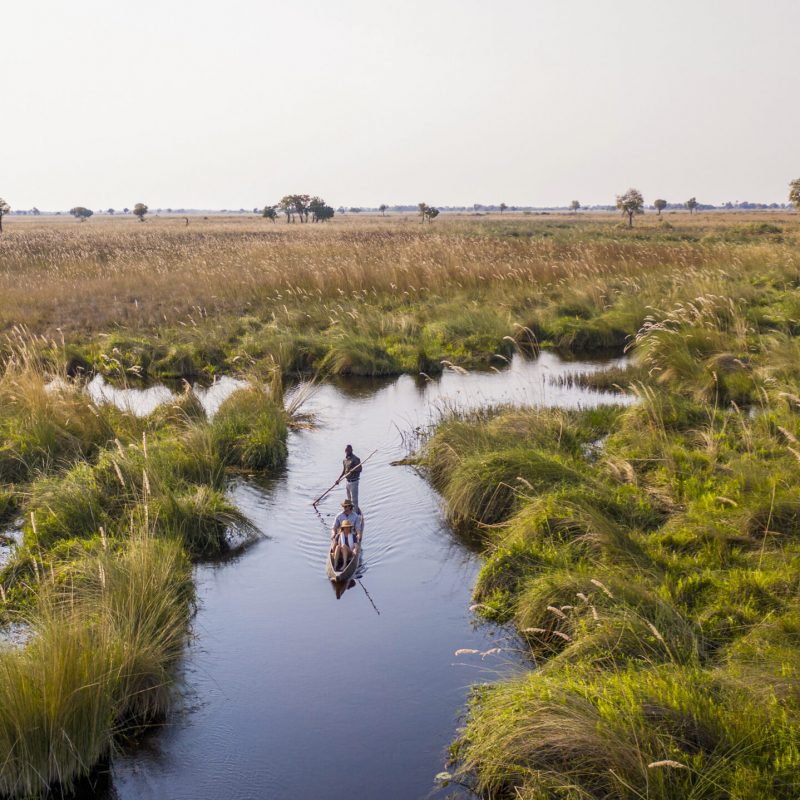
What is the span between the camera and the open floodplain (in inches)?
184

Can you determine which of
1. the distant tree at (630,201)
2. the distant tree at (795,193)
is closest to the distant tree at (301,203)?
the distant tree at (630,201)

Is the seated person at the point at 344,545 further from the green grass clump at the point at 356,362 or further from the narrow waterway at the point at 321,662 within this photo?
the green grass clump at the point at 356,362

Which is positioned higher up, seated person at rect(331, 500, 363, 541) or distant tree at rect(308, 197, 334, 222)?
distant tree at rect(308, 197, 334, 222)

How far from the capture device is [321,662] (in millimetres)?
6328

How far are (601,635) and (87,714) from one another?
11.6 feet

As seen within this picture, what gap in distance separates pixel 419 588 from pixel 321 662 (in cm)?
154

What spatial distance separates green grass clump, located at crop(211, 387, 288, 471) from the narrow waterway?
604 mm

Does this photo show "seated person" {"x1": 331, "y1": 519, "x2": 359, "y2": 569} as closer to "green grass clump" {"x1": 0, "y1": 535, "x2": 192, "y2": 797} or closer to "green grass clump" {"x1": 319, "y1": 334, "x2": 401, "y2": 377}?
"green grass clump" {"x1": 0, "y1": 535, "x2": 192, "y2": 797}

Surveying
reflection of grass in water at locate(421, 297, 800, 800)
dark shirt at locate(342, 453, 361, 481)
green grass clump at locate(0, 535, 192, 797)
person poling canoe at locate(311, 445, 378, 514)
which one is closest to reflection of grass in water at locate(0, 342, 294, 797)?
green grass clump at locate(0, 535, 192, 797)

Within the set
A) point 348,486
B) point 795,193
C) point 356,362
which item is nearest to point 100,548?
point 348,486

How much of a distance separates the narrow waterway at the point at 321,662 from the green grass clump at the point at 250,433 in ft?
1.98

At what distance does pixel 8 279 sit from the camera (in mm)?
23969

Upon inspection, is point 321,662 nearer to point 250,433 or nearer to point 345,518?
point 345,518

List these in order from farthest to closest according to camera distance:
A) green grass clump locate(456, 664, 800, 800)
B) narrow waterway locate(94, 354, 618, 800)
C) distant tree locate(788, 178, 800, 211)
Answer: distant tree locate(788, 178, 800, 211)
narrow waterway locate(94, 354, 618, 800)
green grass clump locate(456, 664, 800, 800)
